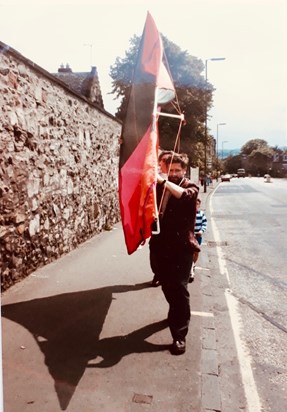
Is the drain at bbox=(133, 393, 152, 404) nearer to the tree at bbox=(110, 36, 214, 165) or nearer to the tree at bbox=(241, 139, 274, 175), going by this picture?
the tree at bbox=(110, 36, 214, 165)

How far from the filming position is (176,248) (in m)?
3.75

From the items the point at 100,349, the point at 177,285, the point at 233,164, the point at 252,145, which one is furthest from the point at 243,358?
the point at 252,145

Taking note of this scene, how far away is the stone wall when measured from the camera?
5.30 metres

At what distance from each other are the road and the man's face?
1874 mm

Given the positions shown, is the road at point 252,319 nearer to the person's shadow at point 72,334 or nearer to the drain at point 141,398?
the drain at point 141,398

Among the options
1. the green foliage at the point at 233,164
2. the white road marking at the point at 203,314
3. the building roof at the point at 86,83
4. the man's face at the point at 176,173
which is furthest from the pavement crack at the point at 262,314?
the green foliage at the point at 233,164

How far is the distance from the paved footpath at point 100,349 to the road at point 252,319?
19 cm

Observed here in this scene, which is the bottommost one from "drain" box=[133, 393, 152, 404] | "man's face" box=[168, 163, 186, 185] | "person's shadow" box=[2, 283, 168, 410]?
"person's shadow" box=[2, 283, 168, 410]

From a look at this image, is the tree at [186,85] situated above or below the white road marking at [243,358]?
above

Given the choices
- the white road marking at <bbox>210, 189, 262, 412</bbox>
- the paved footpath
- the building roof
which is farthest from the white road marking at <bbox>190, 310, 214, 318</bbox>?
the building roof

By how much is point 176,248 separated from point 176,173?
768mm

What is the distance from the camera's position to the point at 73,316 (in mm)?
4598

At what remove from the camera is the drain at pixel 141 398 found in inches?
115

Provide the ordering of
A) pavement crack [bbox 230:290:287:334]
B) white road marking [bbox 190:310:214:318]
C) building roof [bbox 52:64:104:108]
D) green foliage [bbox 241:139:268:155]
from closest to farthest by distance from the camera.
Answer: pavement crack [bbox 230:290:287:334]
white road marking [bbox 190:310:214:318]
building roof [bbox 52:64:104:108]
green foliage [bbox 241:139:268:155]
